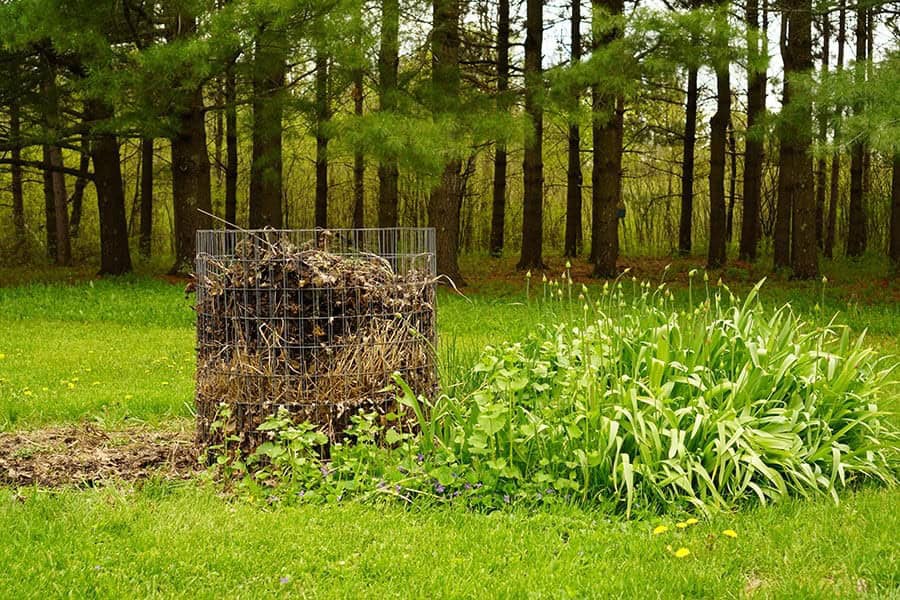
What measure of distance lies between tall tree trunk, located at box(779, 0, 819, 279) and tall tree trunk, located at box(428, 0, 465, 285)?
4.21m

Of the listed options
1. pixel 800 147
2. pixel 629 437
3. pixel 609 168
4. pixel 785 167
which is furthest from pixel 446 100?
pixel 629 437

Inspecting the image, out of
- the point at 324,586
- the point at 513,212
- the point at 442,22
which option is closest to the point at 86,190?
the point at 513,212

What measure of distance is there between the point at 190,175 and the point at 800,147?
348 inches

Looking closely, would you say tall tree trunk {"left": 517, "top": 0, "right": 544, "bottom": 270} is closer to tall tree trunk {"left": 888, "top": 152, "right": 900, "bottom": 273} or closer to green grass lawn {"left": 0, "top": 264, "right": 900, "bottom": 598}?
tall tree trunk {"left": 888, "top": 152, "right": 900, "bottom": 273}

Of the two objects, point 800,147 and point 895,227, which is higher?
point 800,147

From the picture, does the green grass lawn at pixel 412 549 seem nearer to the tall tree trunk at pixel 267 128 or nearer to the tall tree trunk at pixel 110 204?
the tall tree trunk at pixel 267 128

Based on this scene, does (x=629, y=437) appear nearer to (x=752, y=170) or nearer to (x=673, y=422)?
(x=673, y=422)

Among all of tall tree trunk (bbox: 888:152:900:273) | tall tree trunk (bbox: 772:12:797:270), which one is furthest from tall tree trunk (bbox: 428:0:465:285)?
tall tree trunk (bbox: 888:152:900:273)

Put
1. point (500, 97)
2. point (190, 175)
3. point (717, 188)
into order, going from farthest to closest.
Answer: point (717, 188)
point (190, 175)
point (500, 97)

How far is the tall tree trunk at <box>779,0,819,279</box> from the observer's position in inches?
444

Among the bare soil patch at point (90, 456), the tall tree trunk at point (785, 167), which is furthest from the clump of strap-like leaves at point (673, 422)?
the tall tree trunk at point (785, 167)

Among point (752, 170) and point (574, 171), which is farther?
point (574, 171)

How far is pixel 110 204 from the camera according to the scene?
15.3 m

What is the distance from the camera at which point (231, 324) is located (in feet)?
15.0
